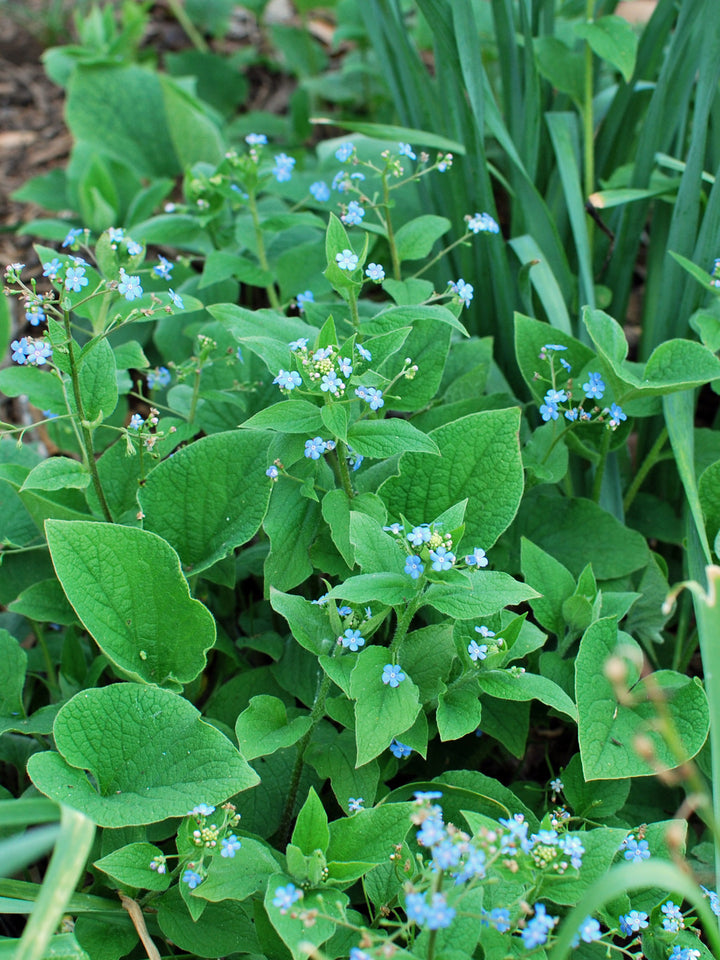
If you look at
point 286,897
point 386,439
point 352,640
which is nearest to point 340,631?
point 352,640

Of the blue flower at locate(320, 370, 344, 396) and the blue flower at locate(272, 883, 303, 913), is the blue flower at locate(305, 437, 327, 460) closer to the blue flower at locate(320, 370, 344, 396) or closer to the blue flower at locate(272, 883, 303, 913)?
the blue flower at locate(320, 370, 344, 396)

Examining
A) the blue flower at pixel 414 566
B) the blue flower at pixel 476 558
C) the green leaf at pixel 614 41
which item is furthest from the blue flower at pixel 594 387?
the green leaf at pixel 614 41

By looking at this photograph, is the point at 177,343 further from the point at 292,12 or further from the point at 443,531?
the point at 292,12

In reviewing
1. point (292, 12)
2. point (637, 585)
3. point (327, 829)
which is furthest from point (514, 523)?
point (292, 12)

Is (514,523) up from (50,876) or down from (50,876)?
down

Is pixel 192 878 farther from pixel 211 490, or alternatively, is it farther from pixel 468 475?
pixel 468 475

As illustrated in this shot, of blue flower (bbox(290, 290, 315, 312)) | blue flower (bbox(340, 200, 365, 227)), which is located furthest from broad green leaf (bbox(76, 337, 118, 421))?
blue flower (bbox(340, 200, 365, 227))

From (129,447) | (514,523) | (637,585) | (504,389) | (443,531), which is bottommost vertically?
(637,585)

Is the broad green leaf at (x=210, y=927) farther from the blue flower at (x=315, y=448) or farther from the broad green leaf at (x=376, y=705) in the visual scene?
the blue flower at (x=315, y=448)
